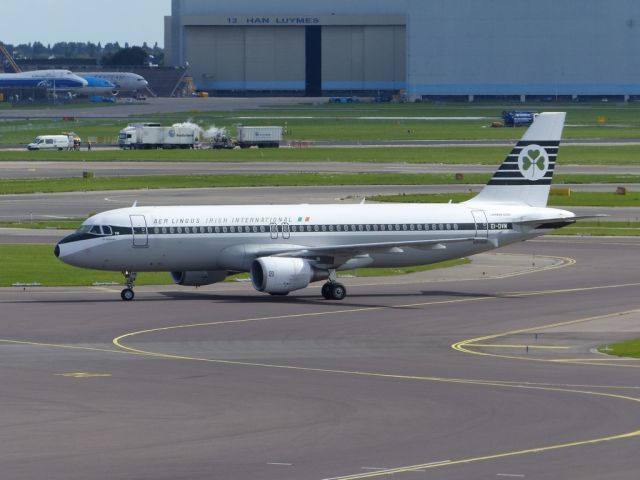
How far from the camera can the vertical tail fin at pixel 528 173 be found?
65.5m

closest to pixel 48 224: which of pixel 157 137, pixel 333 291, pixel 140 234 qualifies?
pixel 140 234

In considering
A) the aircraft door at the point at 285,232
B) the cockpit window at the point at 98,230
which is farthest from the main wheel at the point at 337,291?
the cockpit window at the point at 98,230

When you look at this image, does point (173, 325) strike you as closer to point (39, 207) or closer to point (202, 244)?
point (202, 244)

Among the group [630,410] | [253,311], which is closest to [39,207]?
[253,311]

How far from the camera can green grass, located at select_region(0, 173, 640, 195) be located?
118875 millimetres

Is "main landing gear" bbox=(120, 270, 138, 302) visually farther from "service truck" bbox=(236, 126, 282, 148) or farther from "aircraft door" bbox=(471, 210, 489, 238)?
"service truck" bbox=(236, 126, 282, 148)

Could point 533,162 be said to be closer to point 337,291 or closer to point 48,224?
point 337,291

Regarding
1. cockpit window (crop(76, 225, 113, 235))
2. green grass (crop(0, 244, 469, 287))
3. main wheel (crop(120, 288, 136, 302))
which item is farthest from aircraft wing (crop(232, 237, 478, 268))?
green grass (crop(0, 244, 469, 287))

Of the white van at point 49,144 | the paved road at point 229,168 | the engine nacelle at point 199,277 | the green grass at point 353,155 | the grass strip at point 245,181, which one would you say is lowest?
the engine nacelle at point 199,277

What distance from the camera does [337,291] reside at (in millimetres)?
59750

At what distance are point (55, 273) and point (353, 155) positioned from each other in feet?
295

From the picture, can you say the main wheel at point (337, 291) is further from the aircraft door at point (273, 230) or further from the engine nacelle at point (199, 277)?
the engine nacelle at point (199, 277)

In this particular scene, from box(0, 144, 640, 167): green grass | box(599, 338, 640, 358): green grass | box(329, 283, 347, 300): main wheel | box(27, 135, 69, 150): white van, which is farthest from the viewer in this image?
box(27, 135, 69, 150): white van

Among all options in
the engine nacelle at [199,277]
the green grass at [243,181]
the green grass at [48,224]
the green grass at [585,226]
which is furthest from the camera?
the green grass at [243,181]
